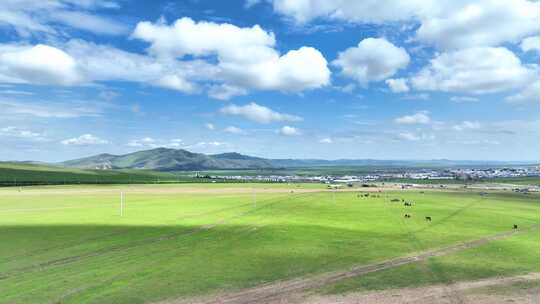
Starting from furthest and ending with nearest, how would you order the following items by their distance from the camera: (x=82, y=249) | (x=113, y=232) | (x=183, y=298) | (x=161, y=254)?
(x=113, y=232) < (x=82, y=249) < (x=161, y=254) < (x=183, y=298)

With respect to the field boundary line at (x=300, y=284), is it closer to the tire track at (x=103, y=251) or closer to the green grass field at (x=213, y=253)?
the green grass field at (x=213, y=253)

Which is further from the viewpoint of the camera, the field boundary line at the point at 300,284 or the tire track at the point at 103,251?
the tire track at the point at 103,251

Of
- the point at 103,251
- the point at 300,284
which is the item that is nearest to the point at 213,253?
the point at 103,251

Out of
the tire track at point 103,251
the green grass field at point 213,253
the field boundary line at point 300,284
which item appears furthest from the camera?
the tire track at point 103,251

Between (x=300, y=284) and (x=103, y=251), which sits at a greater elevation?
(x=103, y=251)

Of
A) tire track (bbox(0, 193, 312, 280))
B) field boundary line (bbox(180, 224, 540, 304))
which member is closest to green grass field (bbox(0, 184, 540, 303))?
tire track (bbox(0, 193, 312, 280))

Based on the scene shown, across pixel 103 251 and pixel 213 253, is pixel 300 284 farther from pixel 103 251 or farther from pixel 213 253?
pixel 103 251

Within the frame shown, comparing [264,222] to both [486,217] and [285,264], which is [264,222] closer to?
[285,264]

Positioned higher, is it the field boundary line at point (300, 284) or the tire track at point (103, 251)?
the tire track at point (103, 251)

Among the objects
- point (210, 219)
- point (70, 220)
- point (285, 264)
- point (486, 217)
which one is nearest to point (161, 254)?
point (285, 264)

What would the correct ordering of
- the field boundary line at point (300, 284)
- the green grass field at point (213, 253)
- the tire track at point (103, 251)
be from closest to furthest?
the field boundary line at point (300, 284)
the green grass field at point (213, 253)
the tire track at point (103, 251)

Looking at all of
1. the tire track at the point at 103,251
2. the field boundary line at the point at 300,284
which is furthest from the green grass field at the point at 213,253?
the field boundary line at the point at 300,284
